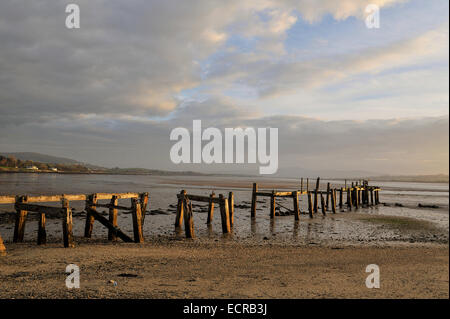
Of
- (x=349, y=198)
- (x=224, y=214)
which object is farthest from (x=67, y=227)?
(x=349, y=198)

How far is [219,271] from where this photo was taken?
8664 mm

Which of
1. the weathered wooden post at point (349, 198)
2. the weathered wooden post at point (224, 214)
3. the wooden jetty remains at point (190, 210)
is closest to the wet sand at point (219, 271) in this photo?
the wooden jetty remains at point (190, 210)

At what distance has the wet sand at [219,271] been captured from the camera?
6.79m

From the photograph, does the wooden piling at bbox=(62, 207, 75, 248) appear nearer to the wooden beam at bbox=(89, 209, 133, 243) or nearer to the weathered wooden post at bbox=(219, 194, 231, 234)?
the wooden beam at bbox=(89, 209, 133, 243)

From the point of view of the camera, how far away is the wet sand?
Answer: 22.3 ft

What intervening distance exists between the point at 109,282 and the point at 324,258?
704 centimetres

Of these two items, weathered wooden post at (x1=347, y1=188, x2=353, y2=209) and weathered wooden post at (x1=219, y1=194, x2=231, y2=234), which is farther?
weathered wooden post at (x1=347, y1=188, x2=353, y2=209)

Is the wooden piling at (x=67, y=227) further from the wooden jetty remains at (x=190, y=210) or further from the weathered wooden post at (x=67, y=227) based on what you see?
the wooden jetty remains at (x=190, y=210)

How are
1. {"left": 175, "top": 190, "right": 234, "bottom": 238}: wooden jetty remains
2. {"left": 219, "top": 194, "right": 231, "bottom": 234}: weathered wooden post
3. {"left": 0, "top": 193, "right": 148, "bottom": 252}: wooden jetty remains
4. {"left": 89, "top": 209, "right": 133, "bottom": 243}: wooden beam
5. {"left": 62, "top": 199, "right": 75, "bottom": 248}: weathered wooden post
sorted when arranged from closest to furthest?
{"left": 62, "top": 199, "right": 75, "bottom": 248}: weathered wooden post → {"left": 0, "top": 193, "right": 148, "bottom": 252}: wooden jetty remains → {"left": 89, "top": 209, "right": 133, "bottom": 243}: wooden beam → {"left": 175, "top": 190, "right": 234, "bottom": 238}: wooden jetty remains → {"left": 219, "top": 194, "right": 231, "bottom": 234}: weathered wooden post

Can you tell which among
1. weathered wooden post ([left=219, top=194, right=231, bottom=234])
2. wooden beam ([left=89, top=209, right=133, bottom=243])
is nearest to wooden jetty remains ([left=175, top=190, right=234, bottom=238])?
weathered wooden post ([left=219, top=194, right=231, bottom=234])

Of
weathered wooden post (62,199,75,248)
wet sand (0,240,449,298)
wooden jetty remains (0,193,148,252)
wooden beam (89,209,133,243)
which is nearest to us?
wet sand (0,240,449,298)
